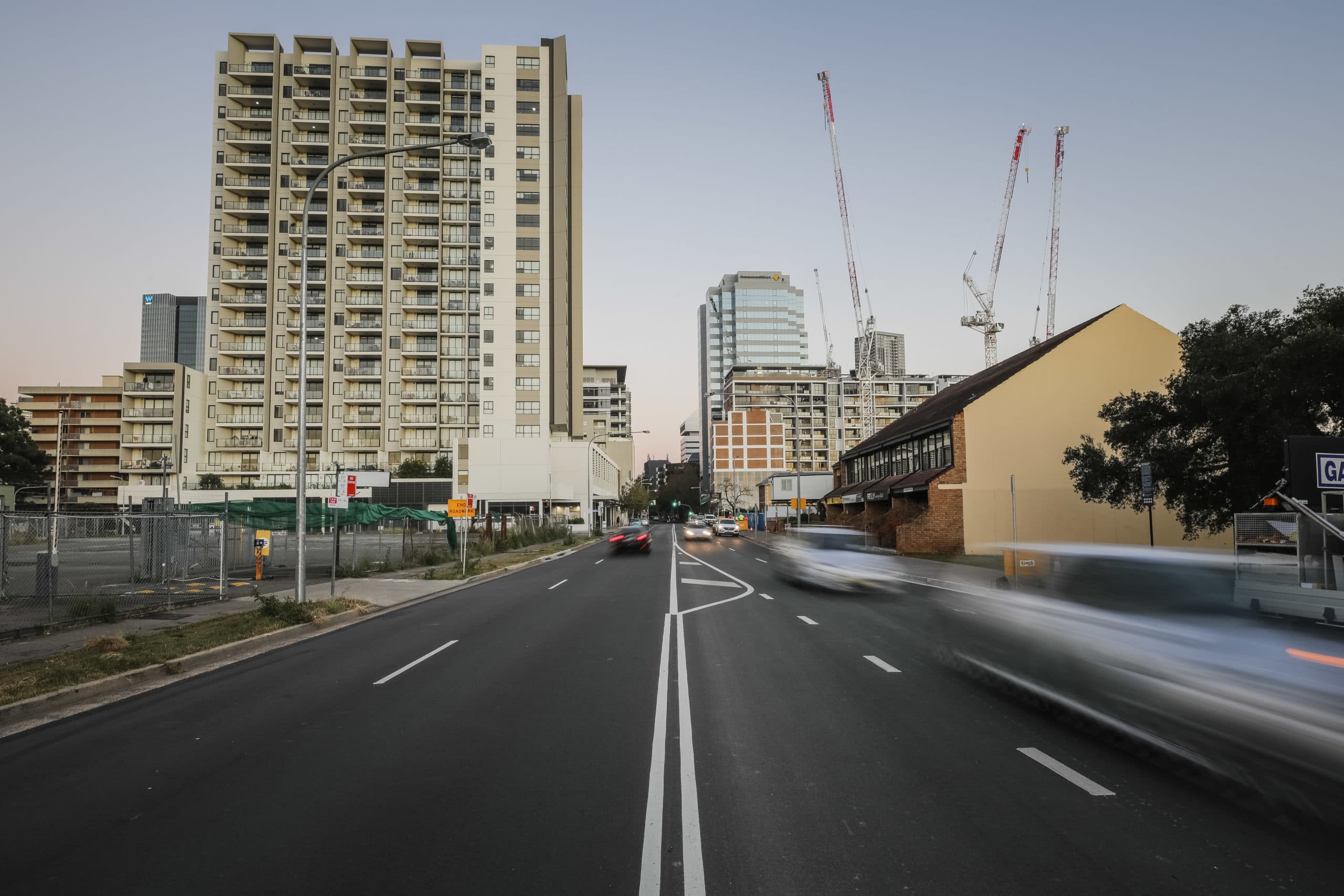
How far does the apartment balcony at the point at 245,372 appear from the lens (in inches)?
3324

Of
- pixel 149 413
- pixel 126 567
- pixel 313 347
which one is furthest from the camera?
pixel 149 413

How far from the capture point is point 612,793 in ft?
18.1

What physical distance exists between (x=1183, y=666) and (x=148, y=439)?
341 ft

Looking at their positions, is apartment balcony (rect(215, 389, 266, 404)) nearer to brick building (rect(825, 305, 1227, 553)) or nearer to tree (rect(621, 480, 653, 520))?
tree (rect(621, 480, 653, 520))

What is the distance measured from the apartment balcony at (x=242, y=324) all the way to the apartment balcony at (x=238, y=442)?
37.9 feet

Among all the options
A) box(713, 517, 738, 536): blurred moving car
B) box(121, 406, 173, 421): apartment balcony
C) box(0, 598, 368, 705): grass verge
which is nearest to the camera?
box(0, 598, 368, 705): grass verge

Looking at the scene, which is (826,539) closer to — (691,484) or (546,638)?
(546,638)

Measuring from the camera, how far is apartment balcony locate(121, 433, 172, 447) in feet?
290

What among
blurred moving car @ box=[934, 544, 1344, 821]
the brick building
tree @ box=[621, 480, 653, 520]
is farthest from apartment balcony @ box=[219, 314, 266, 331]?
blurred moving car @ box=[934, 544, 1344, 821]

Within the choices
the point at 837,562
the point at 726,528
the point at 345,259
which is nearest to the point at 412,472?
the point at 345,259

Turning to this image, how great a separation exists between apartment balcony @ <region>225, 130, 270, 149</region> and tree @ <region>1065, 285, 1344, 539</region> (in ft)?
288

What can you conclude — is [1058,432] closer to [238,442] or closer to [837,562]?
[837,562]

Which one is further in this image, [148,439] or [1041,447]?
[148,439]

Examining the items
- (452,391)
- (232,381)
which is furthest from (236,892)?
(232,381)
